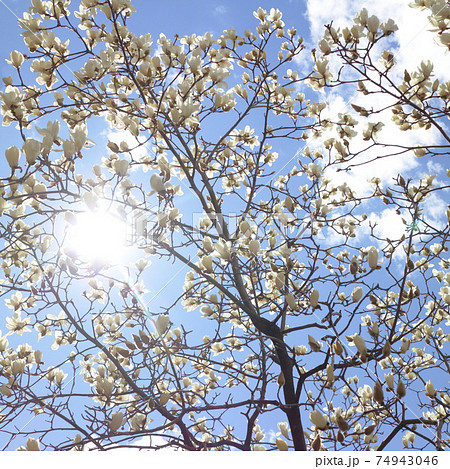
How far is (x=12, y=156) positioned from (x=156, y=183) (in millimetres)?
688

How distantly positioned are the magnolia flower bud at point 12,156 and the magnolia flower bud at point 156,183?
2.13ft

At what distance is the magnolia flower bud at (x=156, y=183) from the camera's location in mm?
2160

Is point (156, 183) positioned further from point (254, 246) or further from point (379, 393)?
point (379, 393)

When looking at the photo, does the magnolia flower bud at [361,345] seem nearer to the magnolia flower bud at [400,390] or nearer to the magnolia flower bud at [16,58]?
the magnolia flower bud at [400,390]

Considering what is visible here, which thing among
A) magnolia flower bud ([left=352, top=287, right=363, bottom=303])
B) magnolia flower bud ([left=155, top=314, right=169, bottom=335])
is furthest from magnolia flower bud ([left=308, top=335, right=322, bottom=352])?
magnolia flower bud ([left=155, top=314, right=169, bottom=335])

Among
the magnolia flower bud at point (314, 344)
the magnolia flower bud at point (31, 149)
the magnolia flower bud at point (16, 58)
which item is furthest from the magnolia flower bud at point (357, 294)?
the magnolia flower bud at point (16, 58)

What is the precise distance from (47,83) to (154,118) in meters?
0.80

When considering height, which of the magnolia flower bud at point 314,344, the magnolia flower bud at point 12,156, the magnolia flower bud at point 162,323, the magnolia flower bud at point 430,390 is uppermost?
the magnolia flower bud at point 12,156

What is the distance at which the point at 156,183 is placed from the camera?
216cm

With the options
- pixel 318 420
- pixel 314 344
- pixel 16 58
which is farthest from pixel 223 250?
pixel 16 58

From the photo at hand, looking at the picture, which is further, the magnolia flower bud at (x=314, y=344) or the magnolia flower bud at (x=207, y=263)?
the magnolia flower bud at (x=207, y=263)

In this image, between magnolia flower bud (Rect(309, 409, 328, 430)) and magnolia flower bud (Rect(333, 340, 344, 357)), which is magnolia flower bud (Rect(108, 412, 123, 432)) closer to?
magnolia flower bud (Rect(309, 409, 328, 430))

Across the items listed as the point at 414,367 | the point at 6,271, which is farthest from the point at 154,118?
the point at 414,367

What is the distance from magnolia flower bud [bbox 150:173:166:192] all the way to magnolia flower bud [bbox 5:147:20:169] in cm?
65
